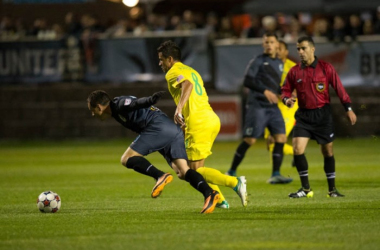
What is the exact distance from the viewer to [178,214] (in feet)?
30.1

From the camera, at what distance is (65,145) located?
2434cm

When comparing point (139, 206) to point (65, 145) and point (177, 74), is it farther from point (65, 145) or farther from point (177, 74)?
point (65, 145)

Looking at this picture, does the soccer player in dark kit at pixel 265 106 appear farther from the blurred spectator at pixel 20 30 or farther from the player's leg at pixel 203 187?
the blurred spectator at pixel 20 30

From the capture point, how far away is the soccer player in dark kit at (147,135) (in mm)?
9266

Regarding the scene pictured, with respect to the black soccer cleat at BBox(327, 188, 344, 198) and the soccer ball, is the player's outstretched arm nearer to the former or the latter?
the soccer ball

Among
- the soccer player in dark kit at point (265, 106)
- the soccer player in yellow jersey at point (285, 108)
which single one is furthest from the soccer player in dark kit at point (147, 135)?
the soccer player in yellow jersey at point (285, 108)

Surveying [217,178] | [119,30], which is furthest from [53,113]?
[217,178]

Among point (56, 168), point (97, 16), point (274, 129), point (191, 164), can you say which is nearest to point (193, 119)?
point (191, 164)

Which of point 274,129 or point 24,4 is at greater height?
point 24,4

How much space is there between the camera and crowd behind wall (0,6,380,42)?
904 inches

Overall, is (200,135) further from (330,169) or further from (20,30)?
(20,30)

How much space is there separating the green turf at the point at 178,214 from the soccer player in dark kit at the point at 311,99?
2.17ft

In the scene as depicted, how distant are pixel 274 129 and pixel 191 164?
13.8 feet

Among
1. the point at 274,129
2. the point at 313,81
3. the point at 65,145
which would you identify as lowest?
the point at 65,145
